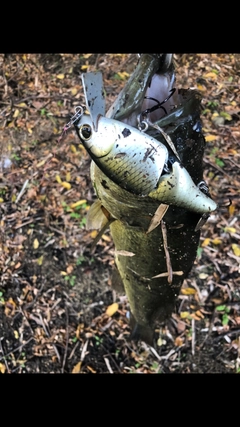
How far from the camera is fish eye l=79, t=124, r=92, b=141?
91 cm

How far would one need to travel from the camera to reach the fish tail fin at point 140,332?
244cm

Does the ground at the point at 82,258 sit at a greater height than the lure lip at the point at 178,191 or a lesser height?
lesser

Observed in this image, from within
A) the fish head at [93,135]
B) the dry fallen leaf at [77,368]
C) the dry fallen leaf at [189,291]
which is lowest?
the dry fallen leaf at [77,368]

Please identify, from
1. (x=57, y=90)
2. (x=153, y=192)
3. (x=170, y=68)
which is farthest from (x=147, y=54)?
(x=57, y=90)

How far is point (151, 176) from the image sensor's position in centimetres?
98

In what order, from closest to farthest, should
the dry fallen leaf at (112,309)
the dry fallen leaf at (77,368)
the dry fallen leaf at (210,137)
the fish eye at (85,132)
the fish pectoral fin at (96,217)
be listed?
the fish eye at (85,132) → the fish pectoral fin at (96,217) → the dry fallen leaf at (77,368) → the dry fallen leaf at (112,309) → the dry fallen leaf at (210,137)

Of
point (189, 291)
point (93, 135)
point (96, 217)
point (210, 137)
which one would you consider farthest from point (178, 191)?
point (210, 137)

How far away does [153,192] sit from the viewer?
103 centimetres

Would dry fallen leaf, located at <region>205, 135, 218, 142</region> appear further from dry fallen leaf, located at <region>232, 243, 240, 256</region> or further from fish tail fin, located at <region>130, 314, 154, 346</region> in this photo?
fish tail fin, located at <region>130, 314, 154, 346</region>

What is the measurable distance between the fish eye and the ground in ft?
6.69

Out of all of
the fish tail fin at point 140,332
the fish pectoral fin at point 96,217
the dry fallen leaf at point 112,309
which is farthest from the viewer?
the dry fallen leaf at point 112,309

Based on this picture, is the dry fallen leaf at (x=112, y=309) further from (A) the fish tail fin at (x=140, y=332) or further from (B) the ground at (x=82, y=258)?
(A) the fish tail fin at (x=140, y=332)

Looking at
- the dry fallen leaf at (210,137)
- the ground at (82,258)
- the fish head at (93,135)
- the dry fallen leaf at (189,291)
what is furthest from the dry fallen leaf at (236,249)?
the fish head at (93,135)
